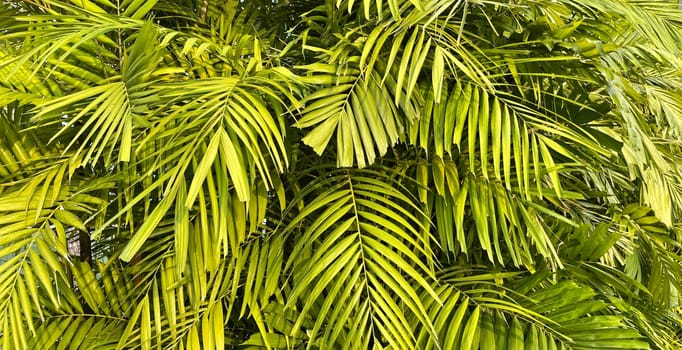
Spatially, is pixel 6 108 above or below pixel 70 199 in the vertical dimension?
above

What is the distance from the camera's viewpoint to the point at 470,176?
78 cm

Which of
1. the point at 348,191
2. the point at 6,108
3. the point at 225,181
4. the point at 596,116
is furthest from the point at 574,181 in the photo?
the point at 6,108

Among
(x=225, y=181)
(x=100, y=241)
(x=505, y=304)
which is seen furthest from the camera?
(x=100, y=241)

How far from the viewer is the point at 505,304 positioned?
742mm

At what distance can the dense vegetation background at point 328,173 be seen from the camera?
25.5 inches

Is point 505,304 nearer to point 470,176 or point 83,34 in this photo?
point 470,176

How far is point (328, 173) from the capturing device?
82cm

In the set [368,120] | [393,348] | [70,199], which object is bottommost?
[393,348]

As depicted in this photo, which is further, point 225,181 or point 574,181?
point 574,181

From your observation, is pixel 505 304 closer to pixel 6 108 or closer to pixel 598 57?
pixel 598 57

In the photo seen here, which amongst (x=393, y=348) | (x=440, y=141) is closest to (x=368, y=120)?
(x=440, y=141)

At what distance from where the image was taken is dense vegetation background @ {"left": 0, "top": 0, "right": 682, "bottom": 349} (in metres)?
0.65

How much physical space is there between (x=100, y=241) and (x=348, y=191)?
475 millimetres

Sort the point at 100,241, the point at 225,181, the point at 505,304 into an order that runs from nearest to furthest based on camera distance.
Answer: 1. the point at 225,181
2. the point at 505,304
3. the point at 100,241
